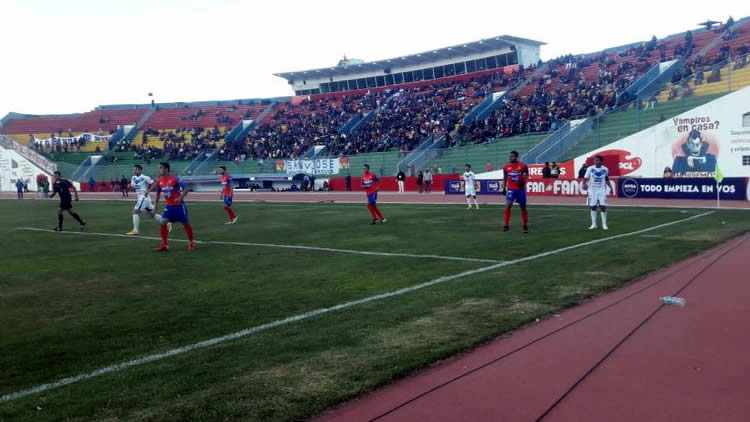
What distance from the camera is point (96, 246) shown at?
13992 millimetres

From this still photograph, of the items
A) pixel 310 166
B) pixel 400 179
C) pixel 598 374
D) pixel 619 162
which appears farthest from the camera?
pixel 310 166

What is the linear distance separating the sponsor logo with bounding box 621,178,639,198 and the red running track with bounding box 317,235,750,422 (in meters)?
23.0

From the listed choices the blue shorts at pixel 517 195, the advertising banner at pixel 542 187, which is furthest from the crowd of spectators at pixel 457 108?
the blue shorts at pixel 517 195

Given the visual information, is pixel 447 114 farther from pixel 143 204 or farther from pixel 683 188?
pixel 143 204

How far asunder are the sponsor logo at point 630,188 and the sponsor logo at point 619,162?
2.95 meters

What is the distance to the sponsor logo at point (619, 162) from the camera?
3075cm

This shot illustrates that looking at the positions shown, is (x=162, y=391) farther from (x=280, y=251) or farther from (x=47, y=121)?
(x=47, y=121)

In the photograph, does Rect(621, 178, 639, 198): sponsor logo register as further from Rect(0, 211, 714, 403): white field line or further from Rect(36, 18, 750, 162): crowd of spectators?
Rect(0, 211, 714, 403): white field line

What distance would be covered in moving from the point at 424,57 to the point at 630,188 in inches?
1585

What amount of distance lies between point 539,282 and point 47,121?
83451mm

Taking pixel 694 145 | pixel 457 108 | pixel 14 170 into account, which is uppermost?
pixel 457 108

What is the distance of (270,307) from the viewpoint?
6.95m

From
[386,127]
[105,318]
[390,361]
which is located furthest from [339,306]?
[386,127]

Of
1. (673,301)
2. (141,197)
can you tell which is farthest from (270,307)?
(141,197)
